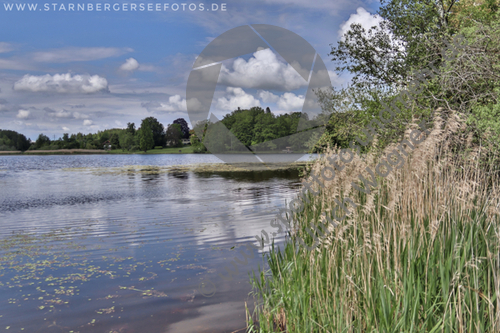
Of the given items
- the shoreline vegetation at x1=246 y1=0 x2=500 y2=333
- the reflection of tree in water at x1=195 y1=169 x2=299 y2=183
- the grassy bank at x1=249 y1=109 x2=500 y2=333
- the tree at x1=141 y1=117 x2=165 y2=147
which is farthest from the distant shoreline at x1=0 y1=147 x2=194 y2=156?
the grassy bank at x1=249 y1=109 x2=500 y2=333

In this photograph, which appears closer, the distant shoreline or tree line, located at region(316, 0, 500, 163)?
tree line, located at region(316, 0, 500, 163)

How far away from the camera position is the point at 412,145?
477 cm

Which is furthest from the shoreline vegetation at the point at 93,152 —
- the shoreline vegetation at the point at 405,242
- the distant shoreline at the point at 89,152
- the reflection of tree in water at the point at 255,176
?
the shoreline vegetation at the point at 405,242

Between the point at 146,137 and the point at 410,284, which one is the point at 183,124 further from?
the point at 410,284

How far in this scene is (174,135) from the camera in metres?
95.8

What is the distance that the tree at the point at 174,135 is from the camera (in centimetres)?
9344

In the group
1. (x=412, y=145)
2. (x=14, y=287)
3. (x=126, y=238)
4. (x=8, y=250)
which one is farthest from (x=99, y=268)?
(x=412, y=145)

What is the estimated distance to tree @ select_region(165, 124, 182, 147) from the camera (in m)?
93.4

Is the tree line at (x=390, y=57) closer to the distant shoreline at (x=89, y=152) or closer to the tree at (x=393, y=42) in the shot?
the tree at (x=393, y=42)

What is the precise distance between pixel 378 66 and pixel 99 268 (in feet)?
43.8

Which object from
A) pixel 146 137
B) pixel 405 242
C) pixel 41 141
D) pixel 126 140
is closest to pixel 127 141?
pixel 126 140

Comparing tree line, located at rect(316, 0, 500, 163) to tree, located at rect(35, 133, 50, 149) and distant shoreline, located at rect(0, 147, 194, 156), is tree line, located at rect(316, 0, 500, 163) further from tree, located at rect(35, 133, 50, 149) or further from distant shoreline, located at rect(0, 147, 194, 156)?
tree, located at rect(35, 133, 50, 149)

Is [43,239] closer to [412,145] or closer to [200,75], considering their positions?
[200,75]

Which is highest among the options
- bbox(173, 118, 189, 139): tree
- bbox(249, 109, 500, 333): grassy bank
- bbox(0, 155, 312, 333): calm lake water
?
bbox(173, 118, 189, 139): tree
